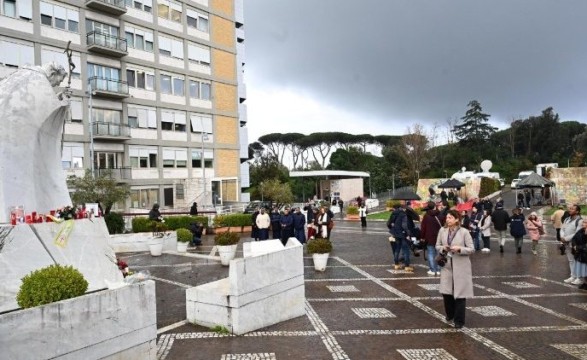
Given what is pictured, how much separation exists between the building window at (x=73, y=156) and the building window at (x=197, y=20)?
604 inches

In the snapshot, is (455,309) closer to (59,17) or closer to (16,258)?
(16,258)

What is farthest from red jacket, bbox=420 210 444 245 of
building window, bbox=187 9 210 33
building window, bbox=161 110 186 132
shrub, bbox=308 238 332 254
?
building window, bbox=187 9 210 33

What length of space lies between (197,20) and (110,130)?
13901 millimetres

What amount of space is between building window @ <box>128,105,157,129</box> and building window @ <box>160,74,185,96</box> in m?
2.29

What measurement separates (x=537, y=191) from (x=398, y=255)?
28637 mm

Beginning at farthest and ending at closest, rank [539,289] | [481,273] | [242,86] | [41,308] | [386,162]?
1. [386,162]
2. [242,86]
3. [481,273]
4. [539,289]
5. [41,308]

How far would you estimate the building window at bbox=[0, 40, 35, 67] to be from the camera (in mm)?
28406

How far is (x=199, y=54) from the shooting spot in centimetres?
4166

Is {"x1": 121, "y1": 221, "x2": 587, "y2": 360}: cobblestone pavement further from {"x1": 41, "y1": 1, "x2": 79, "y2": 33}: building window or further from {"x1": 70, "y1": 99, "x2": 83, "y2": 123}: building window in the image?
{"x1": 41, "y1": 1, "x2": 79, "y2": 33}: building window

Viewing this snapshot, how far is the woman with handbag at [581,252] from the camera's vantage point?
10.3 m

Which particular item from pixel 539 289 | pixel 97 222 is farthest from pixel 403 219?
pixel 97 222

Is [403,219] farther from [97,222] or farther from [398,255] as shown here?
[97,222]

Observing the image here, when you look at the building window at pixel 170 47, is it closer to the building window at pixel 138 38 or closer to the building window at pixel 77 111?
the building window at pixel 138 38

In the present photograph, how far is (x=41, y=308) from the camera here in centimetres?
473
